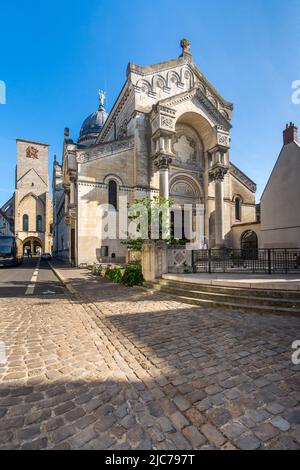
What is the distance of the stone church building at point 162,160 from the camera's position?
18.5 m

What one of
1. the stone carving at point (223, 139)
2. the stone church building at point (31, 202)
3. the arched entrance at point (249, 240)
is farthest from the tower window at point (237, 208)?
the stone church building at point (31, 202)

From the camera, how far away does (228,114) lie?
86.9ft

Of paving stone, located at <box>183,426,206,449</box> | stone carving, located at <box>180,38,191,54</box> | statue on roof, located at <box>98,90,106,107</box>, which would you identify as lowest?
paving stone, located at <box>183,426,206,449</box>

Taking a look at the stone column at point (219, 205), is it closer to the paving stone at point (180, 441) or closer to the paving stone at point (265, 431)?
the paving stone at point (265, 431)

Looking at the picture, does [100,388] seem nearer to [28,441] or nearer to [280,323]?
[28,441]

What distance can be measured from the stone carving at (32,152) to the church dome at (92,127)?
52.0ft

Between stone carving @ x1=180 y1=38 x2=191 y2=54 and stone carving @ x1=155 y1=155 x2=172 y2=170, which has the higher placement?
stone carving @ x1=180 y1=38 x2=191 y2=54

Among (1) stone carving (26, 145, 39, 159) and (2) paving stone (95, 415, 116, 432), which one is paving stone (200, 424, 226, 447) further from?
(1) stone carving (26, 145, 39, 159)

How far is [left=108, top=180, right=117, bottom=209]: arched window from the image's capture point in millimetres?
19453

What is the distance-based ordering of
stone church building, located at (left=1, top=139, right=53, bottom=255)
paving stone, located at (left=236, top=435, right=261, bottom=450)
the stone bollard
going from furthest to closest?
stone church building, located at (left=1, top=139, right=53, bottom=255) < the stone bollard < paving stone, located at (left=236, top=435, right=261, bottom=450)

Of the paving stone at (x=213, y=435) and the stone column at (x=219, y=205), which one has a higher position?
the stone column at (x=219, y=205)

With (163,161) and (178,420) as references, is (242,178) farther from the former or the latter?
(178,420)

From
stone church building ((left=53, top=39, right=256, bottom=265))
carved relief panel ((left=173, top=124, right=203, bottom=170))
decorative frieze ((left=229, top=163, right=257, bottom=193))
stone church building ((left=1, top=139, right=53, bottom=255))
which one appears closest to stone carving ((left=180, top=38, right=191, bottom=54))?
stone church building ((left=53, top=39, right=256, bottom=265))

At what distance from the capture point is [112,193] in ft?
64.3
